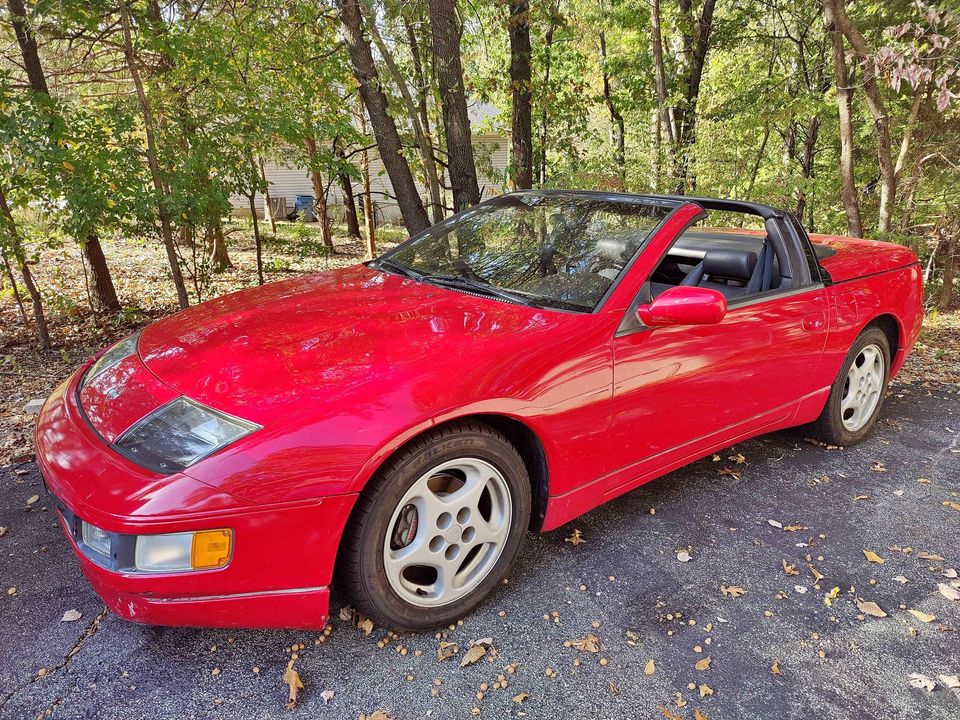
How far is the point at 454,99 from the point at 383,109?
694 mm

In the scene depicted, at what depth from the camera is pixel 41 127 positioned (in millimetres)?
4297

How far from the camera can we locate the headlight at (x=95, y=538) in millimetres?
1842

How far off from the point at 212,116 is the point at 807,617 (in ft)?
18.2

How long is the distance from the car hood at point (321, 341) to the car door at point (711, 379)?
455 mm

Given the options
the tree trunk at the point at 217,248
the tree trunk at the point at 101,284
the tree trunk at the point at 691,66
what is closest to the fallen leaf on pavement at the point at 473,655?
the tree trunk at the point at 217,248

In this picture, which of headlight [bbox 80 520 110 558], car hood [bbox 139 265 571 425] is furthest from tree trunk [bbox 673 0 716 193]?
headlight [bbox 80 520 110 558]

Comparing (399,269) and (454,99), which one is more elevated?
(454,99)

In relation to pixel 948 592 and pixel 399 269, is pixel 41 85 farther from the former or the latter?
pixel 948 592

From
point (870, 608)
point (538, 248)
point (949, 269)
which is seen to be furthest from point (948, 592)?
point (949, 269)

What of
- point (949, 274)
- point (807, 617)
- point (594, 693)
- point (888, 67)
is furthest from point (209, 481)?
point (949, 274)

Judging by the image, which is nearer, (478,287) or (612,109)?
(478,287)

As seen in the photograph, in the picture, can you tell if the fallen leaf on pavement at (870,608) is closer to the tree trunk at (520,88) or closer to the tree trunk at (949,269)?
the tree trunk at (520,88)

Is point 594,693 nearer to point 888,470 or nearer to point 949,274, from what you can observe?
point 888,470

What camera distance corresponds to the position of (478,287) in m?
2.81
